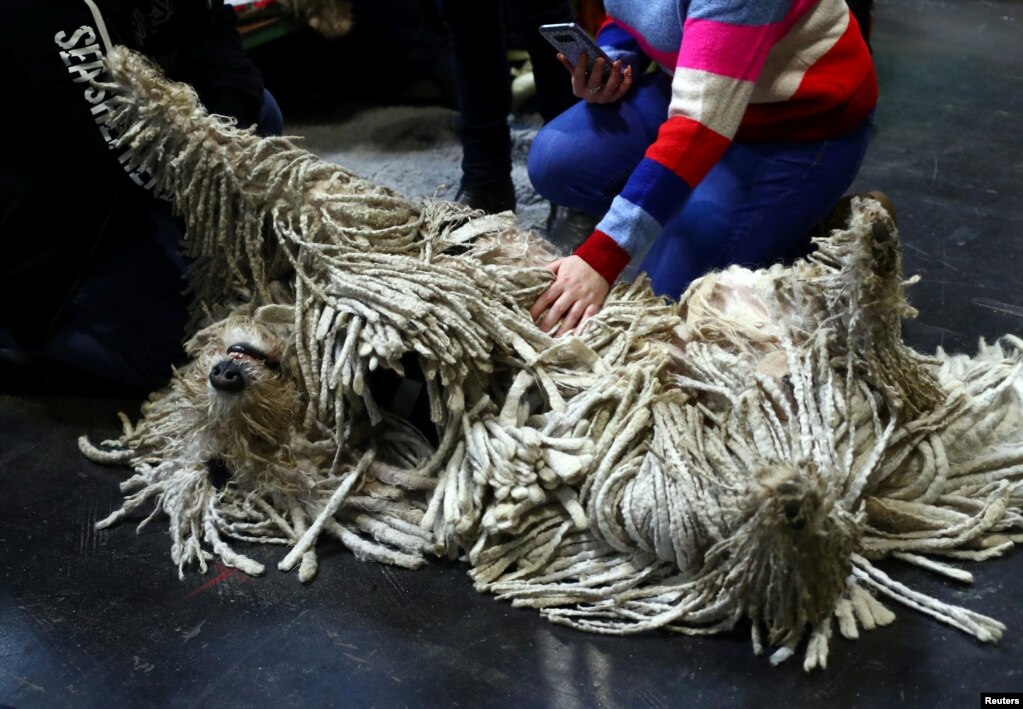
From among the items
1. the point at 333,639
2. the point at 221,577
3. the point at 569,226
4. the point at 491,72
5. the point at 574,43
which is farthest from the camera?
the point at 491,72

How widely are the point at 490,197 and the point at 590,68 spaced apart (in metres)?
0.57

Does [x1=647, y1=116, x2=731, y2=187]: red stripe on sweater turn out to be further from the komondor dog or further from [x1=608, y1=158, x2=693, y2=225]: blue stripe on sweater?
the komondor dog

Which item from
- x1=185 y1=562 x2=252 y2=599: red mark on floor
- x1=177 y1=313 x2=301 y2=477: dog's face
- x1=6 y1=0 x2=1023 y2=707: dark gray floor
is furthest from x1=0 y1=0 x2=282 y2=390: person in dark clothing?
x1=185 y1=562 x2=252 y2=599: red mark on floor

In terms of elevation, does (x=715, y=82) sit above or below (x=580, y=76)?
above

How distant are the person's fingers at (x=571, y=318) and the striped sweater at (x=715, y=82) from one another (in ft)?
0.19

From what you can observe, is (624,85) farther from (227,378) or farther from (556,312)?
(227,378)

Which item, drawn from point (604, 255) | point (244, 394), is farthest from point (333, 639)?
point (604, 255)

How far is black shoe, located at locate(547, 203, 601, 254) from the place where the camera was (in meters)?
1.95

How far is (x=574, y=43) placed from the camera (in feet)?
5.38

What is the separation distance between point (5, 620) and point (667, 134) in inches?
40.8

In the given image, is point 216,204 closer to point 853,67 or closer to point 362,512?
point 362,512

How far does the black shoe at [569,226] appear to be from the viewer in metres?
1.95

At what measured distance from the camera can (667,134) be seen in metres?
1.38

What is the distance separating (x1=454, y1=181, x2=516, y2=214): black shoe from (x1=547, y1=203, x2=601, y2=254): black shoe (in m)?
0.14
